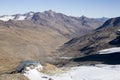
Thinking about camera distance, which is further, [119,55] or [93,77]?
[119,55]

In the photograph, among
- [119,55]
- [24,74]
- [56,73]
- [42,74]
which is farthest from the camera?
[119,55]

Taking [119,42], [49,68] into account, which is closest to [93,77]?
[49,68]

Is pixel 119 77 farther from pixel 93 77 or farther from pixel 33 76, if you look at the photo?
pixel 33 76

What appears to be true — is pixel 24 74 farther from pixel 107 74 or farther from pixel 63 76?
pixel 107 74

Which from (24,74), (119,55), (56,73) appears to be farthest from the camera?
(119,55)

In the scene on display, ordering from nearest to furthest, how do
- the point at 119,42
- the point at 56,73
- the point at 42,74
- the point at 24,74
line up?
the point at 24,74 → the point at 42,74 → the point at 56,73 → the point at 119,42

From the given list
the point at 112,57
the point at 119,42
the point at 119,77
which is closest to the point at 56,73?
the point at 119,77

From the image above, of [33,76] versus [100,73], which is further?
[100,73]

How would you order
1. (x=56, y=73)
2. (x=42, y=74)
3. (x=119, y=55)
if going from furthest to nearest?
(x=119, y=55), (x=56, y=73), (x=42, y=74)
